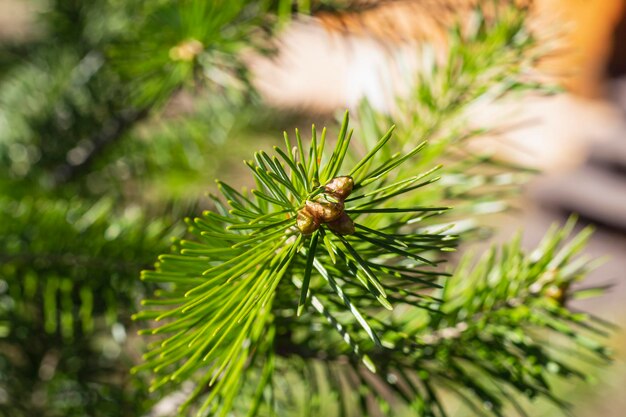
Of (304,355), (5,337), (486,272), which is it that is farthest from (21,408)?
(486,272)

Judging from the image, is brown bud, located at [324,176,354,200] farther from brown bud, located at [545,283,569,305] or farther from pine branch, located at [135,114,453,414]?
brown bud, located at [545,283,569,305]

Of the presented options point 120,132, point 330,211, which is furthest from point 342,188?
point 120,132

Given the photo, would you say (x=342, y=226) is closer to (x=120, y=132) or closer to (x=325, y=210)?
(x=325, y=210)

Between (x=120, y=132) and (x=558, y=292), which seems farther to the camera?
(x=120, y=132)

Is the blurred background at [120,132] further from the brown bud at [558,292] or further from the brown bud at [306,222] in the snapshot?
the brown bud at [306,222]

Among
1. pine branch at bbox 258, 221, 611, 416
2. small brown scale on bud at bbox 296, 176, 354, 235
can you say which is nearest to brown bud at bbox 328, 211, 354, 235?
small brown scale on bud at bbox 296, 176, 354, 235

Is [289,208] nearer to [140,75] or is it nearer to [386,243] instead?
[386,243]
